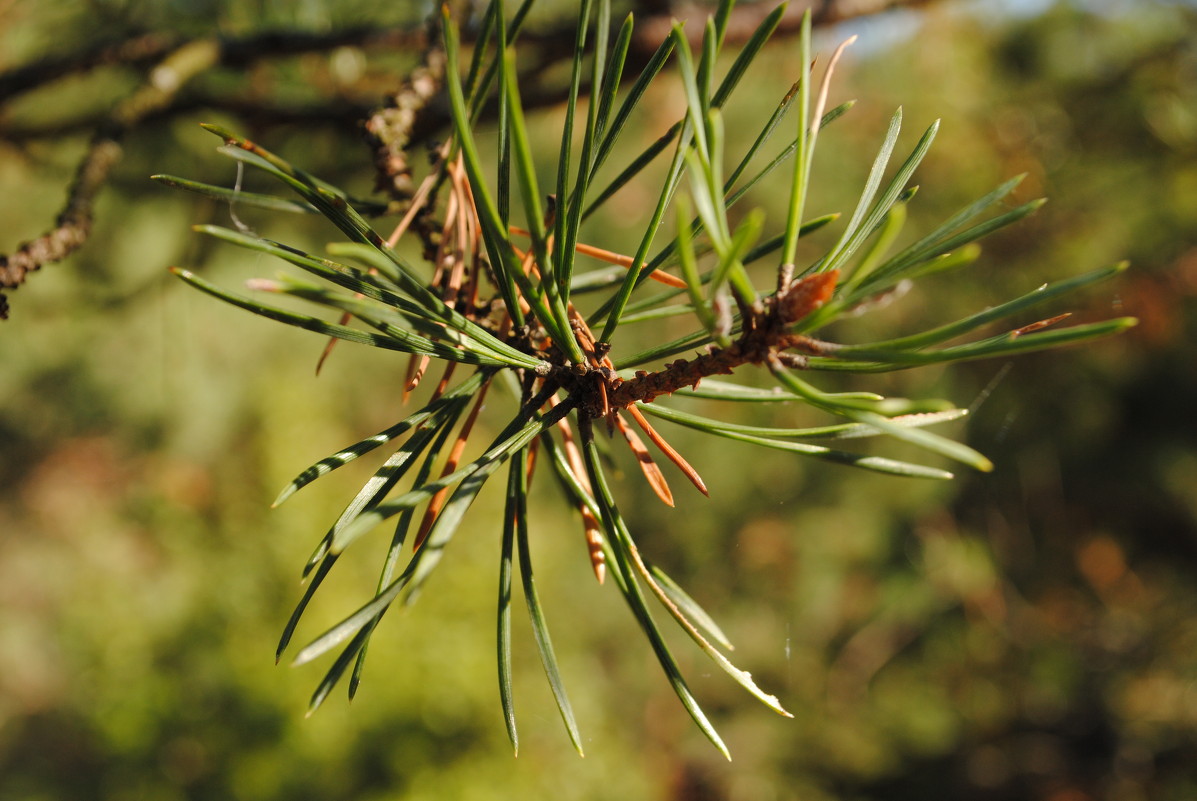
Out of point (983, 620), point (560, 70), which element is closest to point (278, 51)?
point (560, 70)

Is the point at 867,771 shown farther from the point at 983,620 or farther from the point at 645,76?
the point at 645,76

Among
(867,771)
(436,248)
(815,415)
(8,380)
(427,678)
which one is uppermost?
(8,380)

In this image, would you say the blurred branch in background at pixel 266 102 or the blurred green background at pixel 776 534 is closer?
the blurred branch in background at pixel 266 102

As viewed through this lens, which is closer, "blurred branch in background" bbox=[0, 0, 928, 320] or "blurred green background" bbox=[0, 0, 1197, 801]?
"blurred branch in background" bbox=[0, 0, 928, 320]

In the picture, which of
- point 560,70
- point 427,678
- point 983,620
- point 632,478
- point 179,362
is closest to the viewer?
point 560,70
